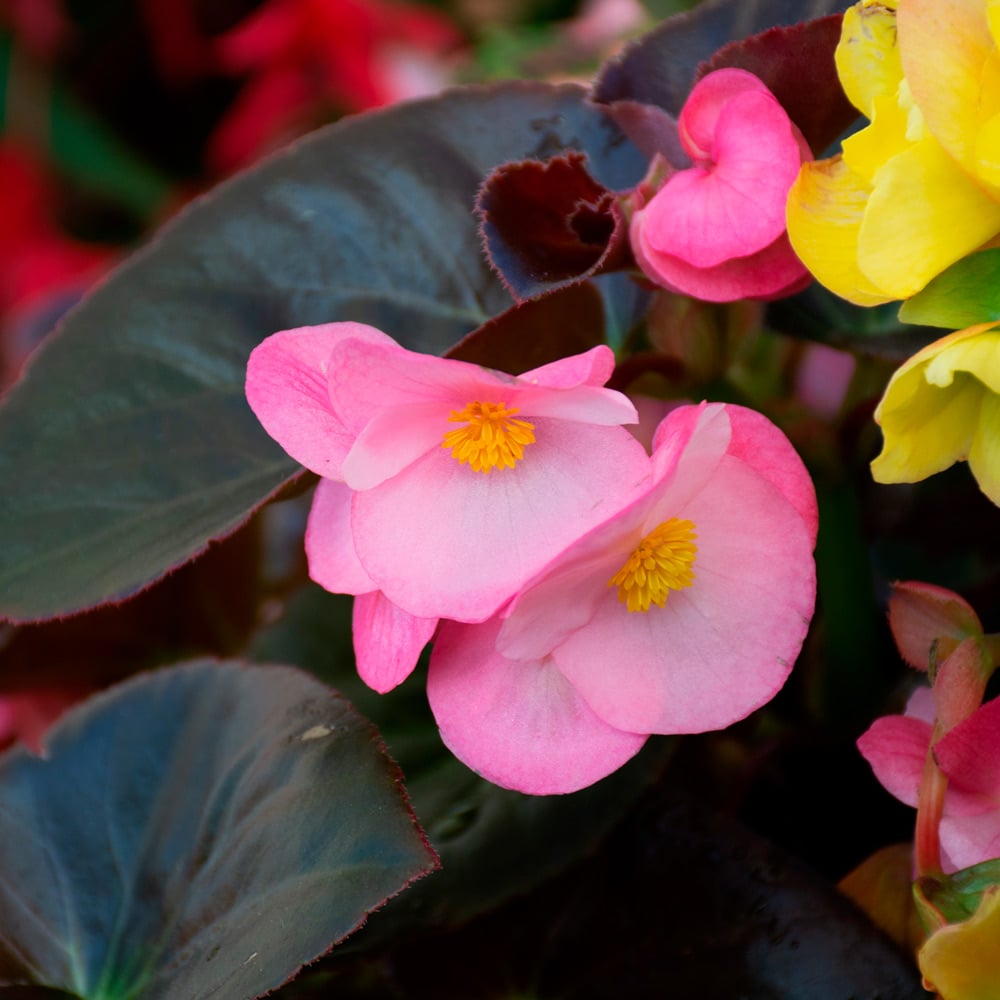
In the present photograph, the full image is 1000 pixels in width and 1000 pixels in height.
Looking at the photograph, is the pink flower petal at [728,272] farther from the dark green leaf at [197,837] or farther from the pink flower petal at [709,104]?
the dark green leaf at [197,837]

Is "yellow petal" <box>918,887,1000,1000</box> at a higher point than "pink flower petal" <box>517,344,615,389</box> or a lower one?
lower

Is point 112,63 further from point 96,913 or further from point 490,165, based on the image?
point 96,913

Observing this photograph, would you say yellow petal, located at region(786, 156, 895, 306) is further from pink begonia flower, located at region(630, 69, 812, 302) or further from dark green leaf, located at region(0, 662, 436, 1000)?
dark green leaf, located at region(0, 662, 436, 1000)

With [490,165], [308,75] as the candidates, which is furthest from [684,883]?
[308,75]

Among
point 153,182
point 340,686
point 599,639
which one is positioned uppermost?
point 599,639

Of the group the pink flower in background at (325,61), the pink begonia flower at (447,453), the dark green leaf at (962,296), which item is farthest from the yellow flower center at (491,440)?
the pink flower in background at (325,61)

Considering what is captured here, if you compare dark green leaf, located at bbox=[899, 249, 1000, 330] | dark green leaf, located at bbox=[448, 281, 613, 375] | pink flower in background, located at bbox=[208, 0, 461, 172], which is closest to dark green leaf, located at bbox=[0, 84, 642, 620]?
dark green leaf, located at bbox=[448, 281, 613, 375]
